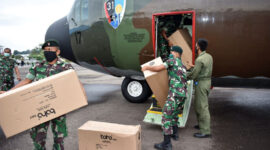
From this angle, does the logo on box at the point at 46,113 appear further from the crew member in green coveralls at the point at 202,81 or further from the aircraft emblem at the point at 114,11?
the aircraft emblem at the point at 114,11

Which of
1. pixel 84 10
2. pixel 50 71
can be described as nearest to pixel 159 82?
pixel 50 71

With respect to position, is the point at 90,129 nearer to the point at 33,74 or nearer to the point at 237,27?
the point at 33,74

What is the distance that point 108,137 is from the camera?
322 centimetres

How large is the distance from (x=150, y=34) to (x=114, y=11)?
132cm

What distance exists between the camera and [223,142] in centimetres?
430

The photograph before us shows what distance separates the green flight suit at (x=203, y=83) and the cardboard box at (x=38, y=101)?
2.42 meters

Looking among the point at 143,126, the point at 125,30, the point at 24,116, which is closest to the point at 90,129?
the point at 24,116

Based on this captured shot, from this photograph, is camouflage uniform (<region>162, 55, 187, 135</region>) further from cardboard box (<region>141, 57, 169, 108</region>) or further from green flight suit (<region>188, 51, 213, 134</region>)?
green flight suit (<region>188, 51, 213, 134</region>)

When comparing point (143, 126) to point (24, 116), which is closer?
point (24, 116)

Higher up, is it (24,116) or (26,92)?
(26,92)

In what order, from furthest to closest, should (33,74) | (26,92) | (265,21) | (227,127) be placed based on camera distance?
(227,127)
(265,21)
(33,74)
(26,92)

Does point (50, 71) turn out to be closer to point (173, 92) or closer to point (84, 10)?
point (173, 92)

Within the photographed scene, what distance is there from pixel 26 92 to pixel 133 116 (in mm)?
3627

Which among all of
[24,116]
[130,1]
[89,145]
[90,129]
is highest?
[130,1]
